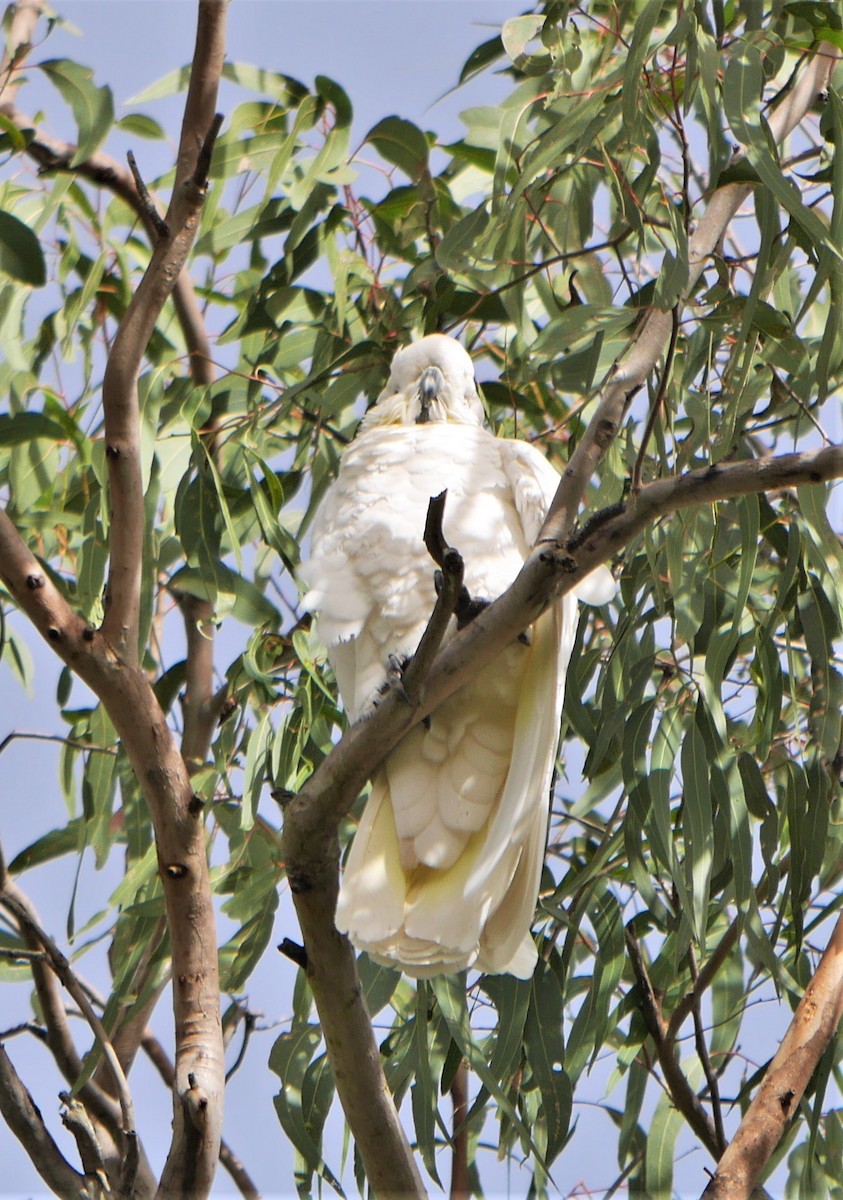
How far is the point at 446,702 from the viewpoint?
1.68m

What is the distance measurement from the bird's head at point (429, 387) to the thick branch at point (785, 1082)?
0.86m

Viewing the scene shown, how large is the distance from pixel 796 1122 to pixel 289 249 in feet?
4.53

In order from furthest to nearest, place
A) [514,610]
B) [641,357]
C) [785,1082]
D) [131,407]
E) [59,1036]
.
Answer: [59,1036] < [785,1082] < [131,407] < [641,357] < [514,610]

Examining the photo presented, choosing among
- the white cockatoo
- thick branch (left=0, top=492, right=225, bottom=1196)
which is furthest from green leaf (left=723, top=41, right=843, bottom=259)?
thick branch (left=0, top=492, right=225, bottom=1196)

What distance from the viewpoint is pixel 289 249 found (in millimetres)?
1953

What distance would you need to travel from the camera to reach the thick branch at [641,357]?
1.30 metres

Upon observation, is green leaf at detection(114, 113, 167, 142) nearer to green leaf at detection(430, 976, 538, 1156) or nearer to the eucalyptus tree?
the eucalyptus tree

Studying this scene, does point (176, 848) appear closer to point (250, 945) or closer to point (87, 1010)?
point (87, 1010)

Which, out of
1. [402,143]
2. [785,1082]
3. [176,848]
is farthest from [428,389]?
[785,1082]

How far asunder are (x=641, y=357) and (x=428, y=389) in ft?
1.77

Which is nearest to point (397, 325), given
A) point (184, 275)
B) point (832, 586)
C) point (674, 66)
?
point (184, 275)

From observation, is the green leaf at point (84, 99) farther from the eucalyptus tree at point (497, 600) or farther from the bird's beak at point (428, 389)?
the bird's beak at point (428, 389)

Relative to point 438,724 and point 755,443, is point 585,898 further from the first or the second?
point 755,443

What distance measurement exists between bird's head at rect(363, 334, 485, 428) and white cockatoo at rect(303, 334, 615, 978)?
2 centimetres
